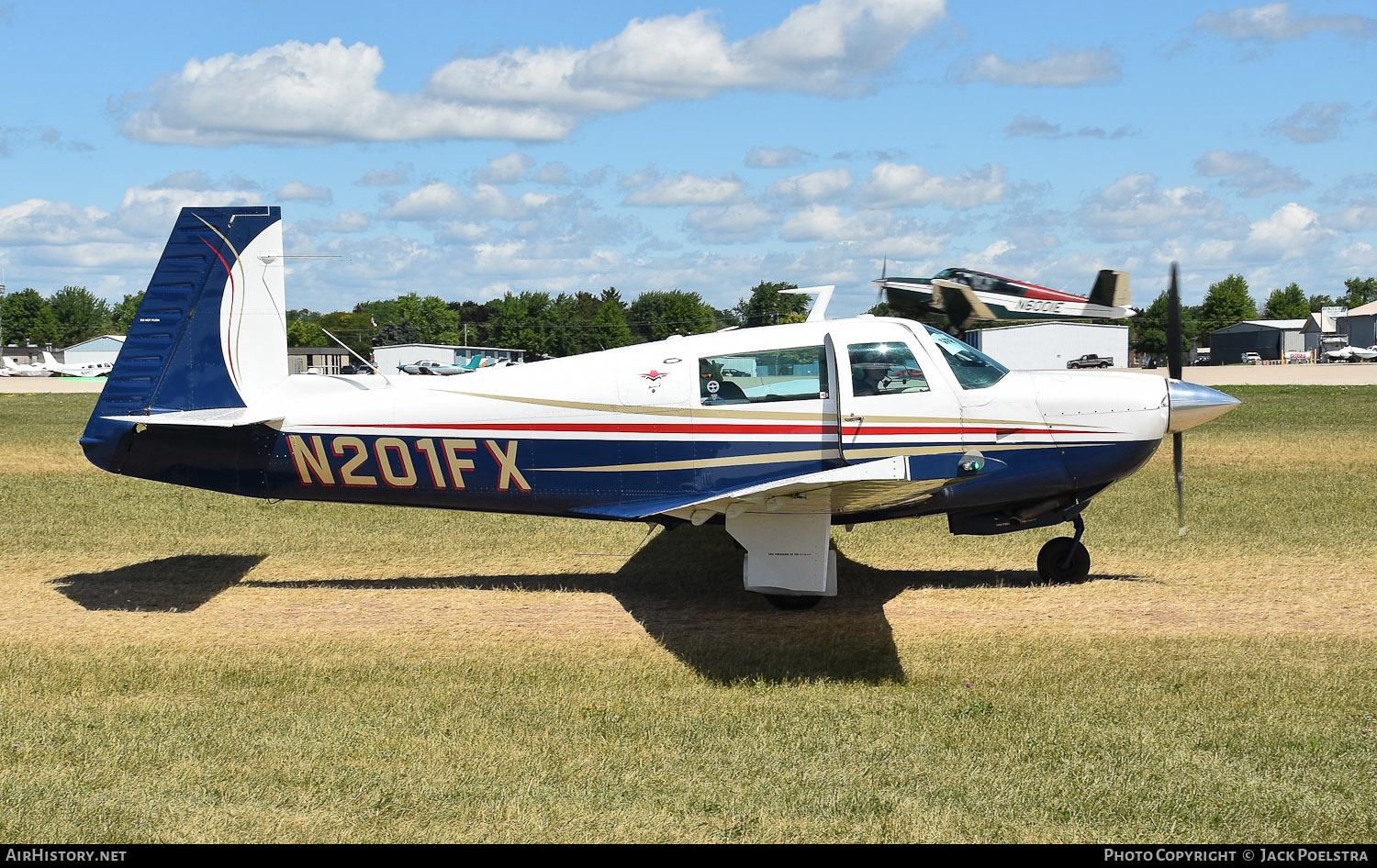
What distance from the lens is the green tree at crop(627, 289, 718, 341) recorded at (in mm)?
81938

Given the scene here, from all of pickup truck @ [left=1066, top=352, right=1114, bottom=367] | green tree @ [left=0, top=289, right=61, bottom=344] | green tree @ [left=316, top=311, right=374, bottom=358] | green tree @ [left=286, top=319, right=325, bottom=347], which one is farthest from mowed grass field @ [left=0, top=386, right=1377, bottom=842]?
green tree @ [left=0, top=289, right=61, bottom=344]

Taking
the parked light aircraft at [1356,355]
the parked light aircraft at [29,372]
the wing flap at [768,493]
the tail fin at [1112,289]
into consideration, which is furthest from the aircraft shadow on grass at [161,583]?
the parked light aircraft at [1356,355]

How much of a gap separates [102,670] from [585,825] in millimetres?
4526

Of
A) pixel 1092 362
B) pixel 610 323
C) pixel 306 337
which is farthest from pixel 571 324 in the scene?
pixel 306 337

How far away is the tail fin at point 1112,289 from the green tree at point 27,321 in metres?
164

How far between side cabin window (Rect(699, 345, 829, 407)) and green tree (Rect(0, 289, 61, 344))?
547 feet

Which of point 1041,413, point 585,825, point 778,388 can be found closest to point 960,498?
point 1041,413

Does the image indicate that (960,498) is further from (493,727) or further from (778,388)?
(493,727)

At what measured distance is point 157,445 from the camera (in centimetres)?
962

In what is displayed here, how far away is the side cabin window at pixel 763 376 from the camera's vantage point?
9141 millimetres

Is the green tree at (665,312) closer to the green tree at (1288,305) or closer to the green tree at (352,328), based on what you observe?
the green tree at (352,328)

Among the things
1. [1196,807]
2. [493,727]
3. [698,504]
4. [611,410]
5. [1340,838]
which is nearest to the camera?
[1340,838]

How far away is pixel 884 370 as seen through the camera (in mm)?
9125

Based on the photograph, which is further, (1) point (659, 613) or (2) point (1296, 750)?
(1) point (659, 613)
